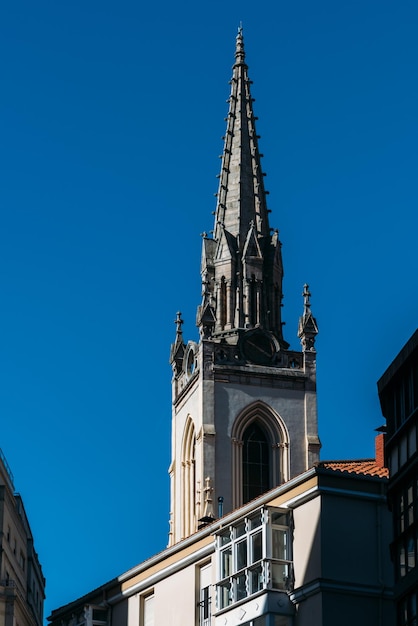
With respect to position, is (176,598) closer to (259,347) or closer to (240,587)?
(240,587)

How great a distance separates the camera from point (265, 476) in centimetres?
10525

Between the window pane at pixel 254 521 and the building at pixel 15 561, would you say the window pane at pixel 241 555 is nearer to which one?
Result: the window pane at pixel 254 521

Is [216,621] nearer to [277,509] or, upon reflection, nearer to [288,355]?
[277,509]

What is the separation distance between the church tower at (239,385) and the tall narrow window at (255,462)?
6cm

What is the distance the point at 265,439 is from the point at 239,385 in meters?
3.38

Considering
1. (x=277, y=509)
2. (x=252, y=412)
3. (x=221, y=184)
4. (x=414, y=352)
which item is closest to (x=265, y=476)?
(x=252, y=412)

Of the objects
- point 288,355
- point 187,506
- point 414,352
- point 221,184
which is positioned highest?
point 221,184

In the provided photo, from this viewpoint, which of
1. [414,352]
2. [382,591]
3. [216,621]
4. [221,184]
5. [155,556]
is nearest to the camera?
[414,352]

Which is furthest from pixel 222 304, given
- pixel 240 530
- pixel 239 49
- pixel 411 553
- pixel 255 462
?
pixel 411 553

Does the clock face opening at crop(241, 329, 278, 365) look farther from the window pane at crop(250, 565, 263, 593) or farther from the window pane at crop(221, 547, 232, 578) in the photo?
the window pane at crop(250, 565, 263, 593)

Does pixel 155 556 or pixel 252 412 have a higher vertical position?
pixel 252 412

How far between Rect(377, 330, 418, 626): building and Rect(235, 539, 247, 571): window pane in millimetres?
6575

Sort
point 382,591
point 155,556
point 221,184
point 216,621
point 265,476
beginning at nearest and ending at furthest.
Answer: point 382,591 < point 216,621 < point 155,556 < point 265,476 < point 221,184

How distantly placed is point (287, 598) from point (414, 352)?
962cm
